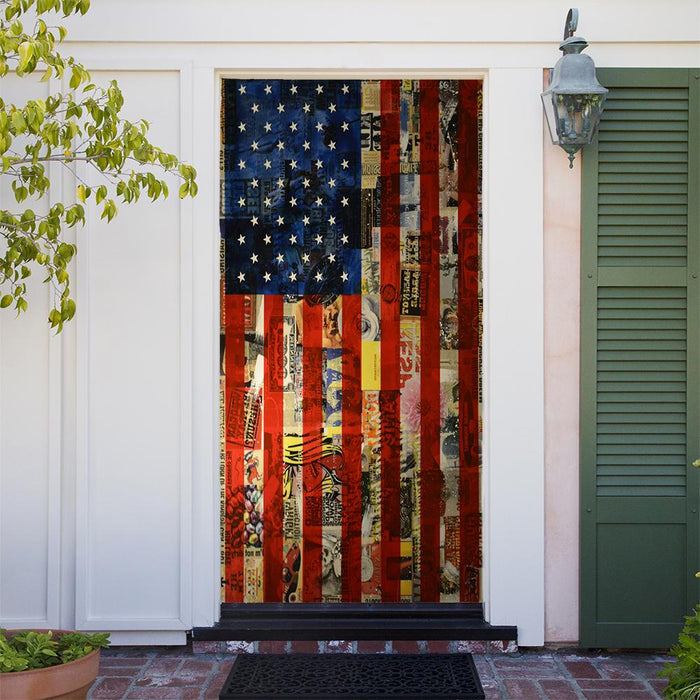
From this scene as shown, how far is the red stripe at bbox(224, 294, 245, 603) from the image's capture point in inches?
181

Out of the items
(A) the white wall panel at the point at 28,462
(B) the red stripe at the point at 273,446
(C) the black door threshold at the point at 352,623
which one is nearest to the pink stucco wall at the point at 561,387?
(C) the black door threshold at the point at 352,623

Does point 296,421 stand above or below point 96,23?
below

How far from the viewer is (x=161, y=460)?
4.38 m

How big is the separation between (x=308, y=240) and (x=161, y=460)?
1.36m

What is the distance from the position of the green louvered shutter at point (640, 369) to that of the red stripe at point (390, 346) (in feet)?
3.12

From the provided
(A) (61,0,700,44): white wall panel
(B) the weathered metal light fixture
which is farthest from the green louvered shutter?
(A) (61,0,700,44): white wall panel

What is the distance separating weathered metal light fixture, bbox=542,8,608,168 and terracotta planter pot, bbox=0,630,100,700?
10.2ft

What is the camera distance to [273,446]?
464 centimetres

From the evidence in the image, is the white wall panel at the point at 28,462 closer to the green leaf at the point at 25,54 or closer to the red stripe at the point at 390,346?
the green leaf at the point at 25,54

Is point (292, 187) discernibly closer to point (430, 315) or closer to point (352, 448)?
point (430, 315)

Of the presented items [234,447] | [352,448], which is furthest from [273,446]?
[352,448]

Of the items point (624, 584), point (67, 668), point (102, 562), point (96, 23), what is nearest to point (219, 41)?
point (96, 23)

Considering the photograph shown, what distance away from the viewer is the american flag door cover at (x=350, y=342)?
460cm

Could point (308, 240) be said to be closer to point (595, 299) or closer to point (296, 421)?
point (296, 421)
